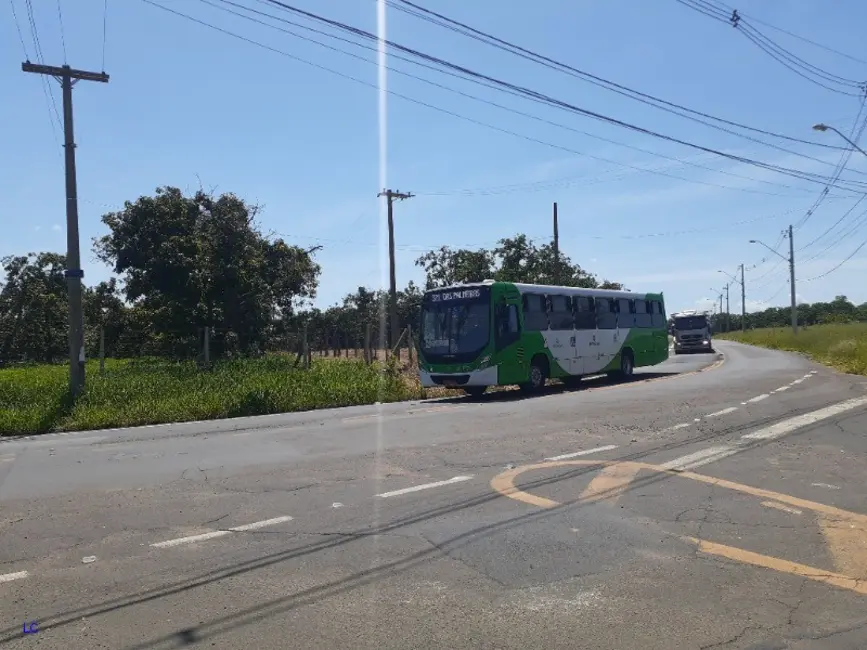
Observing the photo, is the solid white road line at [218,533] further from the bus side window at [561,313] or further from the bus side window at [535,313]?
the bus side window at [561,313]

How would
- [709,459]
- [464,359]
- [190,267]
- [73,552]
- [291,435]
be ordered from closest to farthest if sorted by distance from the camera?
1. [73,552]
2. [709,459]
3. [291,435]
4. [464,359]
5. [190,267]

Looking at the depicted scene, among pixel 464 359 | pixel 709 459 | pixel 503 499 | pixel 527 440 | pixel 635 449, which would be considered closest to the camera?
pixel 503 499

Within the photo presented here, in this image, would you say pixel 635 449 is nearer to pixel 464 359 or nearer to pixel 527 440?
pixel 527 440

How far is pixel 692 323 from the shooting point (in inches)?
1934

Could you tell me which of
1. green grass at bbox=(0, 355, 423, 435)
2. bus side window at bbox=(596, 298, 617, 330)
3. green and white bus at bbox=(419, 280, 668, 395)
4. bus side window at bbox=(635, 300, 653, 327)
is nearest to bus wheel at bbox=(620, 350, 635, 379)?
bus side window at bbox=(635, 300, 653, 327)

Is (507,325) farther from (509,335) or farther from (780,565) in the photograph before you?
(780,565)

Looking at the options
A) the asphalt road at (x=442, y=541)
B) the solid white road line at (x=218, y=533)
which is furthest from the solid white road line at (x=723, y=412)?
the solid white road line at (x=218, y=533)

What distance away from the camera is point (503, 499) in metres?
7.34

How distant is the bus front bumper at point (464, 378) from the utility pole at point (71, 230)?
27.6ft

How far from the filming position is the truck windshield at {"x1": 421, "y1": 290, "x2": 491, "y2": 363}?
19.2 m

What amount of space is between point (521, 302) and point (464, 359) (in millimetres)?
2216

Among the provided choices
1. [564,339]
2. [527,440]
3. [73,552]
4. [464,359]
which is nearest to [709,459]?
[527,440]

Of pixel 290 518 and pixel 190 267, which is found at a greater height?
pixel 190 267

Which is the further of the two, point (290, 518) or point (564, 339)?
point (564, 339)
